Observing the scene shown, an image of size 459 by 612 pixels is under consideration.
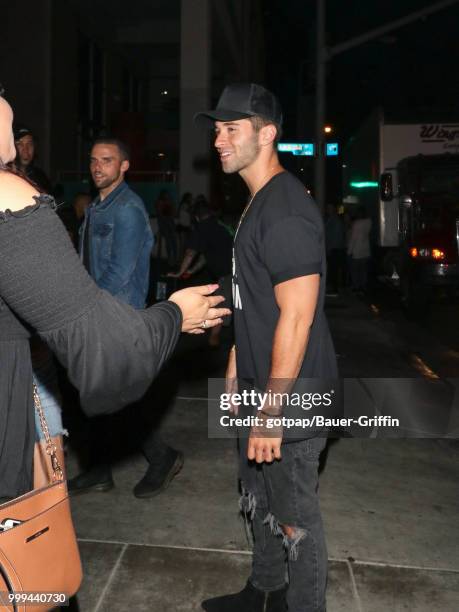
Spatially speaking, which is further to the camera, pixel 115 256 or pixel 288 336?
pixel 115 256

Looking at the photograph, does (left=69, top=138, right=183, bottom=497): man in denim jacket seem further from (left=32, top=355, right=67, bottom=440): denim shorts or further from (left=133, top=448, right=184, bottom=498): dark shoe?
(left=32, top=355, right=67, bottom=440): denim shorts

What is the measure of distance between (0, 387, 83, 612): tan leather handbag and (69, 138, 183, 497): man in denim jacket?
8.59 feet

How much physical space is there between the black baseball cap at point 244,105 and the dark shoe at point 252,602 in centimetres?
208

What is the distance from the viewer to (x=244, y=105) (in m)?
2.79

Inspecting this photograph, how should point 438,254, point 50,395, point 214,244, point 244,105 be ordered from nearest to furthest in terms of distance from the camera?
point 244,105 < point 50,395 < point 214,244 < point 438,254

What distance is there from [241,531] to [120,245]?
1.86m

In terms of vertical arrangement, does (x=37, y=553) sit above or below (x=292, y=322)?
below

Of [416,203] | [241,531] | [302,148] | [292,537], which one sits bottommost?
[241,531]

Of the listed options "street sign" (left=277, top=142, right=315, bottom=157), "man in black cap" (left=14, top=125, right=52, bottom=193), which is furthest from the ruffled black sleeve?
"street sign" (left=277, top=142, right=315, bottom=157)

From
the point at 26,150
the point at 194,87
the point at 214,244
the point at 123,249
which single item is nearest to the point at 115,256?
the point at 123,249

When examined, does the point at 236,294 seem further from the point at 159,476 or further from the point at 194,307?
the point at 159,476

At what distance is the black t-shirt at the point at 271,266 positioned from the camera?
8.26 feet

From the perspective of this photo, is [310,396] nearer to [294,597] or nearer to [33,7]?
[294,597]

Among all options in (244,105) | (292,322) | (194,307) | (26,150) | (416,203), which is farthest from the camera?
(416,203)
